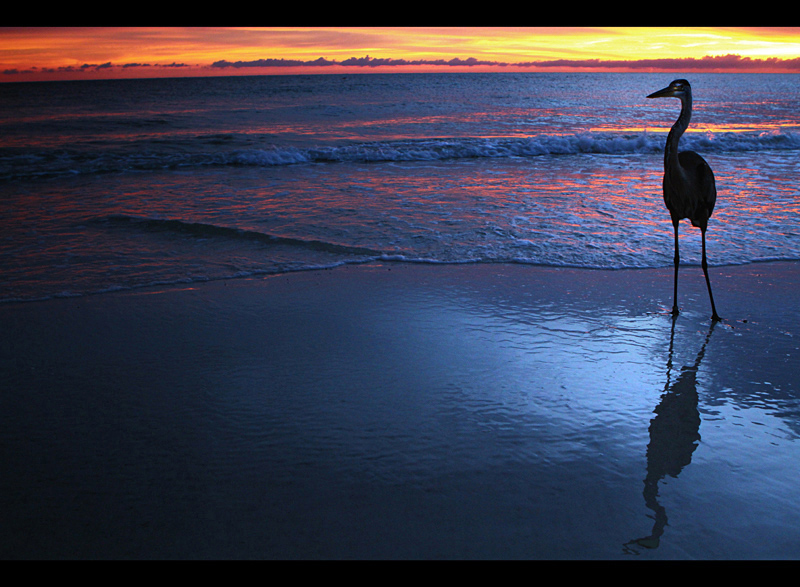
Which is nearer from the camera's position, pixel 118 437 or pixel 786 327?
pixel 118 437

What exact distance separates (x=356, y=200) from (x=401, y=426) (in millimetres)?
6496

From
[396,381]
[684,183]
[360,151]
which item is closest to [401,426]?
[396,381]

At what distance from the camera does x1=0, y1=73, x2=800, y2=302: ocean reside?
5.75 metres

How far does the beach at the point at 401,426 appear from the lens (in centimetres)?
199

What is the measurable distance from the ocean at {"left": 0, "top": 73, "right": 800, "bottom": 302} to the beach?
1.24 m

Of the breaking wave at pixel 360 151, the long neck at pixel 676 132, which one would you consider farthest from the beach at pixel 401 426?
the breaking wave at pixel 360 151

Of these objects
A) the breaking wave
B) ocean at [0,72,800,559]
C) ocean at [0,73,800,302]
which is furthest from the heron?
the breaking wave

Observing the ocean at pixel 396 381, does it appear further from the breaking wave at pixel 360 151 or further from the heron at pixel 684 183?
the breaking wave at pixel 360 151

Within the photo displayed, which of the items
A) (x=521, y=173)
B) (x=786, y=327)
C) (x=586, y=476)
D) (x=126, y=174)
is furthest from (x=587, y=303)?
(x=126, y=174)

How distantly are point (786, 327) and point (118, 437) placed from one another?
179 inches

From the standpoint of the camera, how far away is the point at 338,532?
6.53 ft

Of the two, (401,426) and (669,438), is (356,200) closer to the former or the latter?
(401,426)

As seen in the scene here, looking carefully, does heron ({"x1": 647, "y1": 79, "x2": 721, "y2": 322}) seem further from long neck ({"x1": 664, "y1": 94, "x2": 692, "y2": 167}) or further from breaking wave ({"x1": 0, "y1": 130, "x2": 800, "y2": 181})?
breaking wave ({"x1": 0, "y1": 130, "x2": 800, "y2": 181})

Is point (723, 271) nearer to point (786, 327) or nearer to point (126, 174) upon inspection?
point (786, 327)
